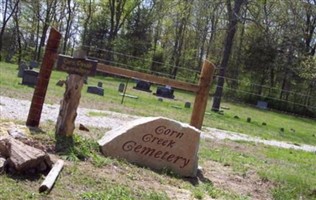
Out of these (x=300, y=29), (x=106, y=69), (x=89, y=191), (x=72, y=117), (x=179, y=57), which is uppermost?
(x=300, y=29)

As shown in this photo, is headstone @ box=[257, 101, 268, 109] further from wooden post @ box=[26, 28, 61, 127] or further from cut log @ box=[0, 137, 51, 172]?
cut log @ box=[0, 137, 51, 172]

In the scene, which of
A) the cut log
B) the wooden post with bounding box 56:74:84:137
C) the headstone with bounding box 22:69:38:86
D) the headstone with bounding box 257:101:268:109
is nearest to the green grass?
the wooden post with bounding box 56:74:84:137

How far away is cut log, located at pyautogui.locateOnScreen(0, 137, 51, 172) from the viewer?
4.64 metres

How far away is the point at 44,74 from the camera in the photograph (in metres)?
6.64

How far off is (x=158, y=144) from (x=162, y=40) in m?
46.9

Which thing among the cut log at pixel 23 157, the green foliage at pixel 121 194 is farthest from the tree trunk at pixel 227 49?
the cut log at pixel 23 157

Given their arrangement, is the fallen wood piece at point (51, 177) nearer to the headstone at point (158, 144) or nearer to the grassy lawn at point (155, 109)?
the headstone at point (158, 144)

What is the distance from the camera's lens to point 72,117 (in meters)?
6.29

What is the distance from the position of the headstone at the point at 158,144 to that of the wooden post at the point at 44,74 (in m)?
1.05

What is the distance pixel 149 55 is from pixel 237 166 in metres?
39.5

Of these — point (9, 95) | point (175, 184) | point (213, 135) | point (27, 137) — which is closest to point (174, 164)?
point (175, 184)

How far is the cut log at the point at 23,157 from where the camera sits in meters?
4.64

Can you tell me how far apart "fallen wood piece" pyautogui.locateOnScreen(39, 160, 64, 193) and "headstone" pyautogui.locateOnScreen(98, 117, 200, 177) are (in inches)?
49.7

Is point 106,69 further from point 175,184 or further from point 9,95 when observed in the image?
point 9,95
